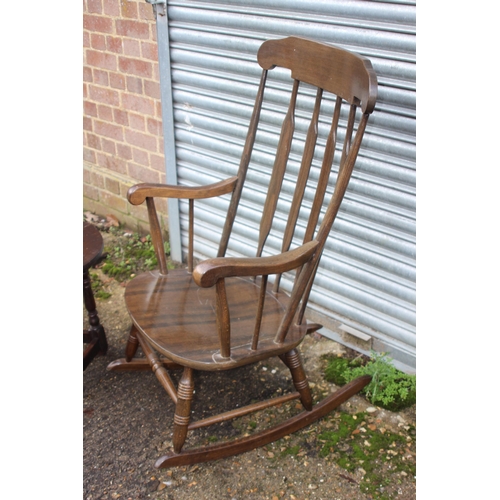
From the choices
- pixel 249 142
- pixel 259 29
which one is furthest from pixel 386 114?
pixel 259 29

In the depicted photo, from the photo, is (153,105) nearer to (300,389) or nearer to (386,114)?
(386,114)

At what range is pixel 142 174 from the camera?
131 inches

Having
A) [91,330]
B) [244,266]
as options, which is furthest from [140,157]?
[244,266]

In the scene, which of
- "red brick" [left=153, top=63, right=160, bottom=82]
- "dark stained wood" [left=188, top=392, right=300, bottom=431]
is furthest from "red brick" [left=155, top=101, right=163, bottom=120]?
"dark stained wood" [left=188, top=392, right=300, bottom=431]

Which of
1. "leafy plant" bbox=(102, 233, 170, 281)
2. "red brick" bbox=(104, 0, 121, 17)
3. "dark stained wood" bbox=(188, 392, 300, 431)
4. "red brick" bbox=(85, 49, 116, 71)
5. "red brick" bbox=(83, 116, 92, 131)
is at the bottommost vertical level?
"dark stained wood" bbox=(188, 392, 300, 431)

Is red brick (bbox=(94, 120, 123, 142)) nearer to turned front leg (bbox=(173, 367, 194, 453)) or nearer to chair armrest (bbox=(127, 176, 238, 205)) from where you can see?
chair armrest (bbox=(127, 176, 238, 205))

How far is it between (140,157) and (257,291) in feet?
4.74

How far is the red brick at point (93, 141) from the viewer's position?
11.7 feet

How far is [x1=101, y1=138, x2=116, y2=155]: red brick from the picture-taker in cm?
345

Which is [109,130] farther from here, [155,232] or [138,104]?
[155,232]

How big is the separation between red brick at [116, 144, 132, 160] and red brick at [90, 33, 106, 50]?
0.55 m

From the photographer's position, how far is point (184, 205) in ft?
10.1

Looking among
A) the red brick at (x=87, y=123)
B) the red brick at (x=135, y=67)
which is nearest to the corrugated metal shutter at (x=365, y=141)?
the red brick at (x=135, y=67)

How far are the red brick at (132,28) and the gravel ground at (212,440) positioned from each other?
1609 millimetres
